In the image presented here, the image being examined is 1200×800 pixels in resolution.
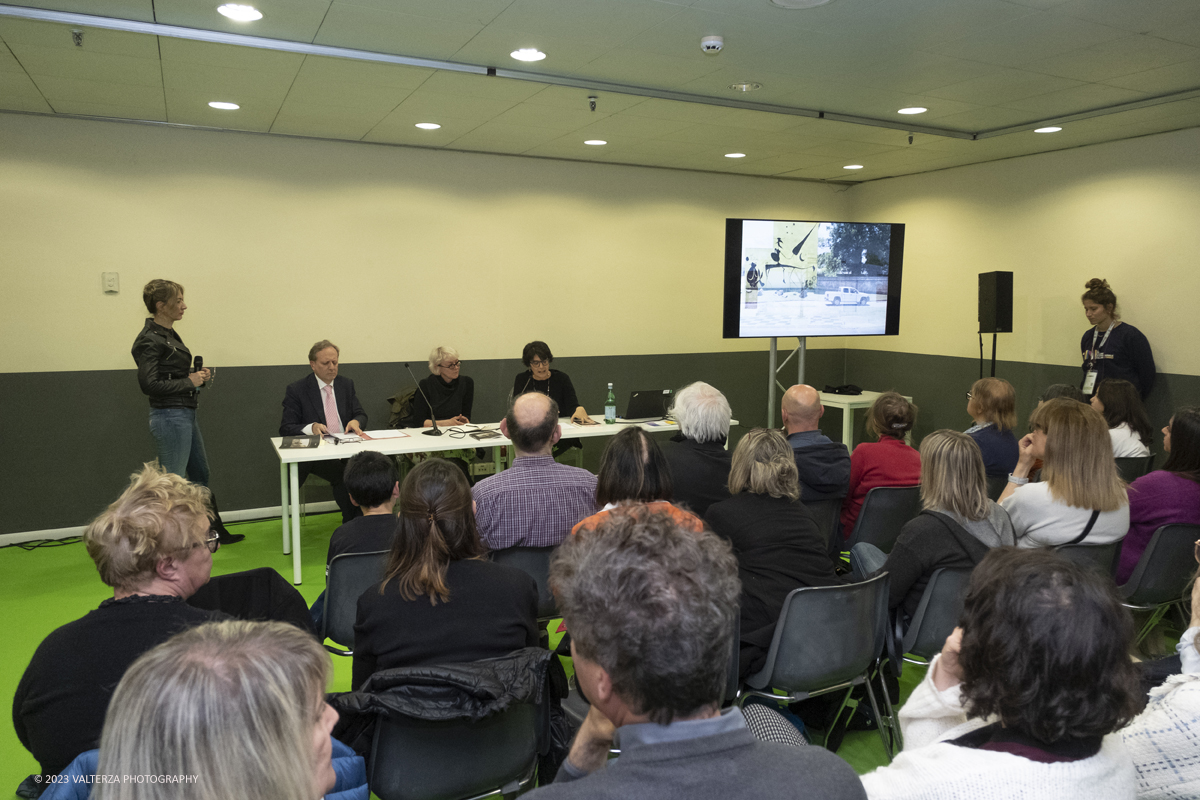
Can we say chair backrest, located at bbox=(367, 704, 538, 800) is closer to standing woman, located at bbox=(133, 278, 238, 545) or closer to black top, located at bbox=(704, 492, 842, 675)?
black top, located at bbox=(704, 492, 842, 675)

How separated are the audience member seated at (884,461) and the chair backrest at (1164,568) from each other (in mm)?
873

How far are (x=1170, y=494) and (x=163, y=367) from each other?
5051mm

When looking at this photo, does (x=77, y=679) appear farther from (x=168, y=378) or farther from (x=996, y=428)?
(x=996, y=428)

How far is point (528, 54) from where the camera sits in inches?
151

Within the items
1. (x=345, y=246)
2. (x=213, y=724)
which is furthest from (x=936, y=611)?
(x=345, y=246)

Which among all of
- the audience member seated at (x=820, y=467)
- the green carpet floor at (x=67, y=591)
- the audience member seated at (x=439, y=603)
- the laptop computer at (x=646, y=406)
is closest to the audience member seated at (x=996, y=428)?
the audience member seated at (x=820, y=467)

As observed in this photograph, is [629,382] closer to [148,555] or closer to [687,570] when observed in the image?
[148,555]

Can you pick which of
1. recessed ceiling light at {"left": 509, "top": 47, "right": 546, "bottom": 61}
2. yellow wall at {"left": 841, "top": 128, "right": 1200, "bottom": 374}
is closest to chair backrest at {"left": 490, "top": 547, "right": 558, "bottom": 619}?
recessed ceiling light at {"left": 509, "top": 47, "right": 546, "bottom": 61}

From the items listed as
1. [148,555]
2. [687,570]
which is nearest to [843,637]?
[687,570]

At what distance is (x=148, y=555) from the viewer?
1.74 meters

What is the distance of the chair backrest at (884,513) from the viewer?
3.31 meters

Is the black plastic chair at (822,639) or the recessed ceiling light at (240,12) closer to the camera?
the black plastic chair at (822,639)

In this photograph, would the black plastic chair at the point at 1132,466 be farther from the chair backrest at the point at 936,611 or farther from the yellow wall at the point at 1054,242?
the chair backrest at the point at 936,611

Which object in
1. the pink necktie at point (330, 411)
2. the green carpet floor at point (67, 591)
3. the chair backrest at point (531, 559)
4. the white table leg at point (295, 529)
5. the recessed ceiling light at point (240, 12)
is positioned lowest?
the green carpet floor at point (67, 591)
